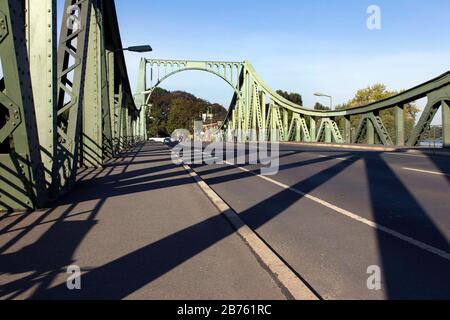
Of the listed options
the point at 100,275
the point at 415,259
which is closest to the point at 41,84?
the point at 100,275

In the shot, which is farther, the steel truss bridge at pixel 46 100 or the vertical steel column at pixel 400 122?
the vertical steel column at pixel 400 122

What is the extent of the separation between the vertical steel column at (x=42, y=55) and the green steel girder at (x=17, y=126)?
0.72 meters

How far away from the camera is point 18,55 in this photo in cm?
719

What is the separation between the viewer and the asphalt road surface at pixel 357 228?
4359mm

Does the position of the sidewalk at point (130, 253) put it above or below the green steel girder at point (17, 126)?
below

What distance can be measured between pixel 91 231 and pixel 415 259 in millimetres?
4024

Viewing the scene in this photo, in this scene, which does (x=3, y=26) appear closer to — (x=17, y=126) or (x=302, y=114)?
(x=17, y=126)

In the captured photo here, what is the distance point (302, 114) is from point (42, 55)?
41.2 m

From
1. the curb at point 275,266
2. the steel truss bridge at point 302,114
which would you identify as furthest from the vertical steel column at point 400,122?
the curb at point 275,266

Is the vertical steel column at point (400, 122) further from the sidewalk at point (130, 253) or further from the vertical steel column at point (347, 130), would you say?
the sidewalk at point (130, 253)

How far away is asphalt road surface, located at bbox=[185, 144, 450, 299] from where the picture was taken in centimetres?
436

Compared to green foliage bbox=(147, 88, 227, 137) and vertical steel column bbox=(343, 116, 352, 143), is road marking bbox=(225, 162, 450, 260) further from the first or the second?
green foliage bbox=(147, 88, 227, 137)

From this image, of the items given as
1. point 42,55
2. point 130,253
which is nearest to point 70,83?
point 42,55
